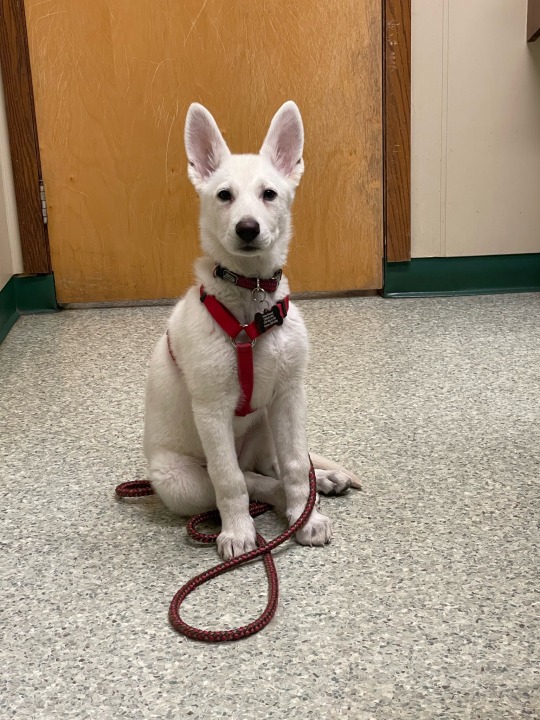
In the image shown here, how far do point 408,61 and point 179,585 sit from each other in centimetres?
264

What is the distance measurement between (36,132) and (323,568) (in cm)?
258

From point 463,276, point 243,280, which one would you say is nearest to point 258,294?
point 243,280

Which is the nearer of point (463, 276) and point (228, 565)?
point (228, 565)

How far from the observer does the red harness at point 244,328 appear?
1.66m

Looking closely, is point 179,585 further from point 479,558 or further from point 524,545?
point 524,545

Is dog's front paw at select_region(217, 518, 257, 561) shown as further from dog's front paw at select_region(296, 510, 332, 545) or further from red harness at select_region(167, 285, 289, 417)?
red harness at select_region(167, 285, 289, 417)

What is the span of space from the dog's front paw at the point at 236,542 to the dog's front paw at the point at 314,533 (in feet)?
0.32

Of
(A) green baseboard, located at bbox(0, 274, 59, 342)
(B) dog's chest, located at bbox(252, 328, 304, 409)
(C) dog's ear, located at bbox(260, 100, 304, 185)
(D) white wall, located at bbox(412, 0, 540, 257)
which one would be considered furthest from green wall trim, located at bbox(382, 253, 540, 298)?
(B) dog's chest, located at bbox(252, 328, 304, 409)

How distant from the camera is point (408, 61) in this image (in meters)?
3.51

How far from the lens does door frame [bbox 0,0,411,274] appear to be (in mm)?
3447

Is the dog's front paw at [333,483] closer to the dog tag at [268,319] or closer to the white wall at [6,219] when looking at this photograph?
the dog tag at [268,319]

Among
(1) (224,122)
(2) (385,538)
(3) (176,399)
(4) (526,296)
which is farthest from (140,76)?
(2) (385,538)

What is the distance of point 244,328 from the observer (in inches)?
66.1

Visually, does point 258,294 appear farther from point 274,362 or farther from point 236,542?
point 236,542
